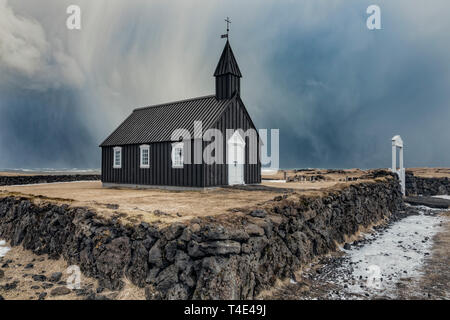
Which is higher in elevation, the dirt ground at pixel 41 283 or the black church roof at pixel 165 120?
the black church roof at pixel 165 120

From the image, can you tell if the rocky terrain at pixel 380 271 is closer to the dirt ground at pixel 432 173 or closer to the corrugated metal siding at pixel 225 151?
the corrugated metal siding at pixel 225 151

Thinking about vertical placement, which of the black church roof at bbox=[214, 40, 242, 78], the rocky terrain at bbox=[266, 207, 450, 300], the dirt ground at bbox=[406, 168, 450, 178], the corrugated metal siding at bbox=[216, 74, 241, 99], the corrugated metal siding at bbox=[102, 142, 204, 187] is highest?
the black church roof at bbox=[214, 40, 242, 78]

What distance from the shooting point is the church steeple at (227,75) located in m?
22.9

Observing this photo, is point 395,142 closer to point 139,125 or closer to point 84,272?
point 139,125

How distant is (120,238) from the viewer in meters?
9.23

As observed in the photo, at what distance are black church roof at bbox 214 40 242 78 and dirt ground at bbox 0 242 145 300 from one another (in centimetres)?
1775

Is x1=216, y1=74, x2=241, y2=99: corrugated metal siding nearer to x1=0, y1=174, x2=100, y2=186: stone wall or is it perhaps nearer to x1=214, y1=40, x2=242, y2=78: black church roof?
x1=214, y1=40, x2=242, y2=78: black church roof

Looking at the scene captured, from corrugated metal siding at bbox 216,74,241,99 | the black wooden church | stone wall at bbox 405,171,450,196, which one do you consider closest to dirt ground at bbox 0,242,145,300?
the black wooden church

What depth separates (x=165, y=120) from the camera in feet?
80.4

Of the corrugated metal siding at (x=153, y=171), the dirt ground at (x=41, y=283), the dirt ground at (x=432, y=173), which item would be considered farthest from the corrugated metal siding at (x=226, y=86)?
the dirt ground at (x=432, y=173)

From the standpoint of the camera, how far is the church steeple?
22.9m

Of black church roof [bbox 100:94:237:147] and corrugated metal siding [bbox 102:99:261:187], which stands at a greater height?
black church roof [bbox 100:94:237:147]

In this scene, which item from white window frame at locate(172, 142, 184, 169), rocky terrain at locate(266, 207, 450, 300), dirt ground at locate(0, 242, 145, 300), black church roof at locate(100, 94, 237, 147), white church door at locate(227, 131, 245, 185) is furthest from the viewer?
black church roof at locate(100, 94, 237, 147)

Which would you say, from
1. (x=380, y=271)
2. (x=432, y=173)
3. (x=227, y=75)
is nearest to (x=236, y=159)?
(x=227, y=75)
